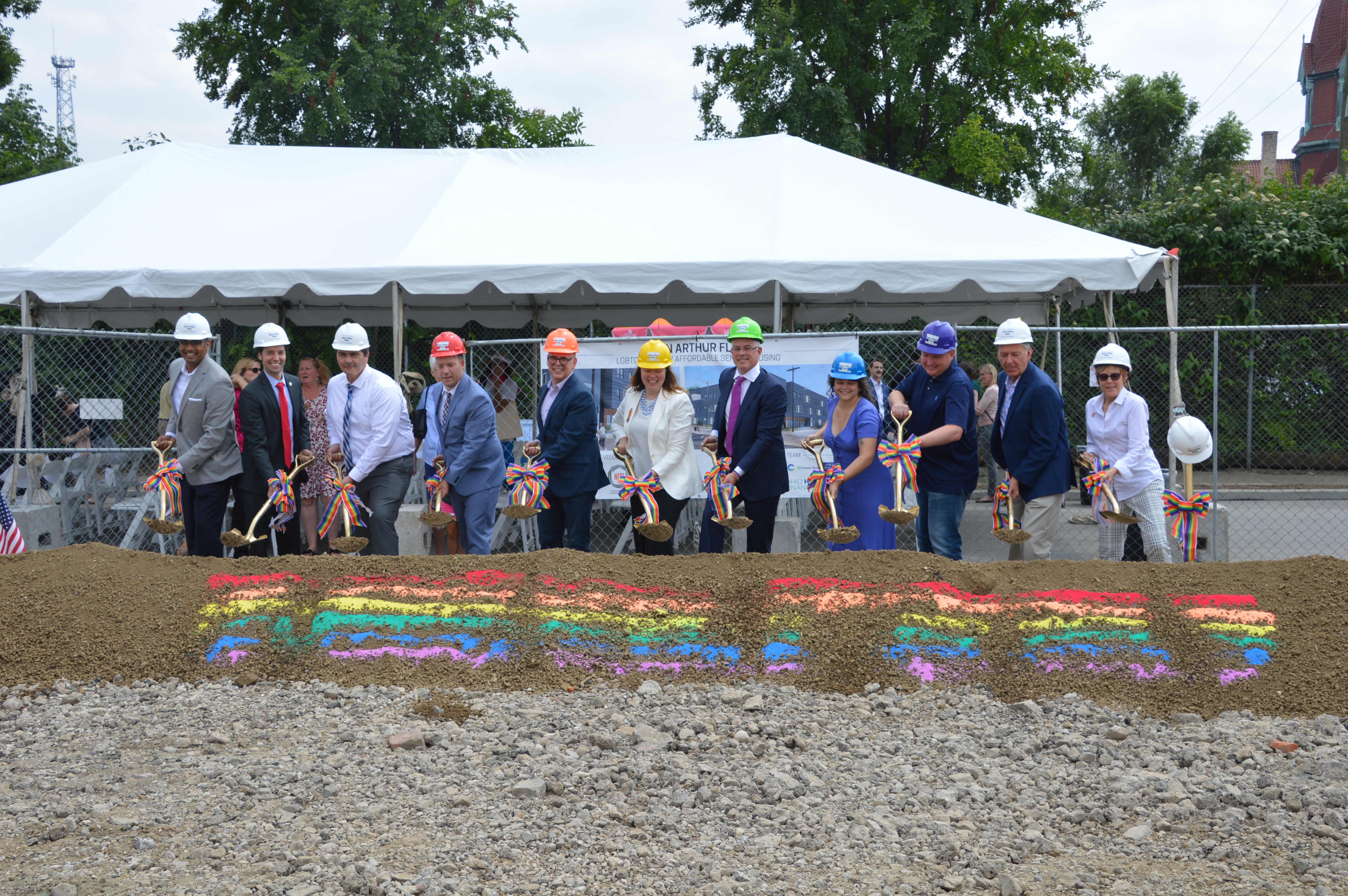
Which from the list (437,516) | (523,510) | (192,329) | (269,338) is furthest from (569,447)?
(192,329)

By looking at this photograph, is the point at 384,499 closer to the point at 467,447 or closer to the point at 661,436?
the point at 467,447

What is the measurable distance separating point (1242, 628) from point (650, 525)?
112 inches

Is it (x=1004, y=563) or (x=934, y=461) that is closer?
(x=1004, y=563)

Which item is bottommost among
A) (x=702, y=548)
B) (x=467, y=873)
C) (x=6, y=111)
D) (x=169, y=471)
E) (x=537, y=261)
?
(x=467, y=873)

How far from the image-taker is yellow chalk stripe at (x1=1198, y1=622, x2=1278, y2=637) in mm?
4020

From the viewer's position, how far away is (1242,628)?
4035 millimetres

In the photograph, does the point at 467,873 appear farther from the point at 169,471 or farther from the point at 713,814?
the point at 169,471

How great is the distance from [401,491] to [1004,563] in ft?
11.8

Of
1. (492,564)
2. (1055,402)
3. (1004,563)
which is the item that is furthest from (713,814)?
(1055,402)

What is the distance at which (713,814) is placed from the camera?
122 inches

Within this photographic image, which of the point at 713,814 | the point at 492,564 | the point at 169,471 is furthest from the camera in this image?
the point at 169,471

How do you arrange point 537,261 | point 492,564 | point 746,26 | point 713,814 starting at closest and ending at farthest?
1. point 713,814
2. point 492,564
3. point 537,261
4. point 746,26

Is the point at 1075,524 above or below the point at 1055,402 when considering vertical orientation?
below

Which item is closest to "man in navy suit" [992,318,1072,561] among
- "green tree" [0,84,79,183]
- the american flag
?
the american flag
